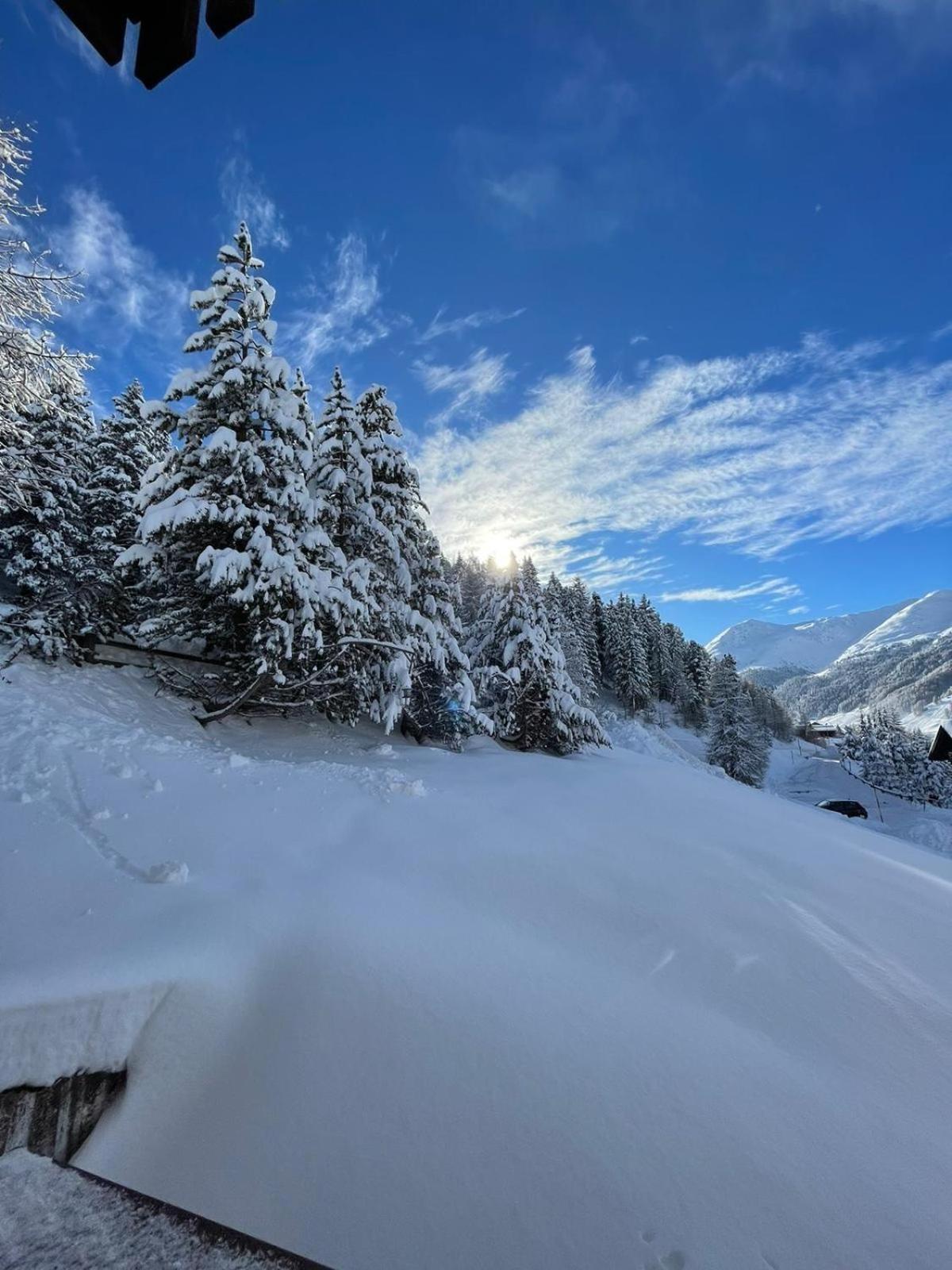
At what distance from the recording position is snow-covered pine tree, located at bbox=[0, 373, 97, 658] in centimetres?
1040

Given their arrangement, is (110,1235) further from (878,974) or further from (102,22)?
(878,974)

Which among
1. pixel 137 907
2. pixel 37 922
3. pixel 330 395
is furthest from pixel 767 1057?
pixel 330 395

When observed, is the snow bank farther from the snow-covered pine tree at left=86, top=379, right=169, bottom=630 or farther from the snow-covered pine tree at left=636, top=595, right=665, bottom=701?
the snow-covered pine tree at left=636, top=595, right=665, bottom=701

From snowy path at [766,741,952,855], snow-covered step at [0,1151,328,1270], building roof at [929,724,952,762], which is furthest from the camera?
Answer: building roof at [929,724,952,762]

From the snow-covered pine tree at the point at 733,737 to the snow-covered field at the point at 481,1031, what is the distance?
42.4m

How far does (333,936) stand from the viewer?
3.71 metres

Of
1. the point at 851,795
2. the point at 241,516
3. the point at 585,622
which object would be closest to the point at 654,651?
the point at 585,622

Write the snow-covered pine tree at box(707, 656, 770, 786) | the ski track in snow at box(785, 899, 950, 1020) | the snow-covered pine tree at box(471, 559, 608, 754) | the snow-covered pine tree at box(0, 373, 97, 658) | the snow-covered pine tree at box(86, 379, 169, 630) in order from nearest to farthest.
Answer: the ski track in snow at box(785, 899, 950, 1020)
the snow-covered pine tree at box(0, 373, 97, 658)
the snow-covered pine tree at box(471, 559, 608, 754)
the snow-covered pine tree at box(86, 379, 169, 630)
the snow-covered pine tree at box(707, 656, 770, 786)

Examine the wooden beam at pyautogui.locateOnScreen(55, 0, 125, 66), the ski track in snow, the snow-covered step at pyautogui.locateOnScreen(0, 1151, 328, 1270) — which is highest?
the wooden beam at pyautogui.locateOnScreen(55, 0, 125, 66)

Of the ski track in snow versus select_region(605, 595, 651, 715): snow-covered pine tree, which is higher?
select_region(605, 595, 651, 715): snow-covered pine tree

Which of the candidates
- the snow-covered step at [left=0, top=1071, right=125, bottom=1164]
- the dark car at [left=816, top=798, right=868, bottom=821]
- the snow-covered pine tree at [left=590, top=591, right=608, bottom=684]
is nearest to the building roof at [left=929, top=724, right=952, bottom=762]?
the dark car at [left=816, top=798, right=868, bottom=821]

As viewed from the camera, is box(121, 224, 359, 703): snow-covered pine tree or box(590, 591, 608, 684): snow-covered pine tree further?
box(590, 591, 608, 684): snow-covered pine tree

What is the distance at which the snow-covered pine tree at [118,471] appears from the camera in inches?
639

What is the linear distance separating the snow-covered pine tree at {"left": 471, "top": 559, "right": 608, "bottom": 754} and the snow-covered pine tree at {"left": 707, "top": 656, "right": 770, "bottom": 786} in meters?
33.3
